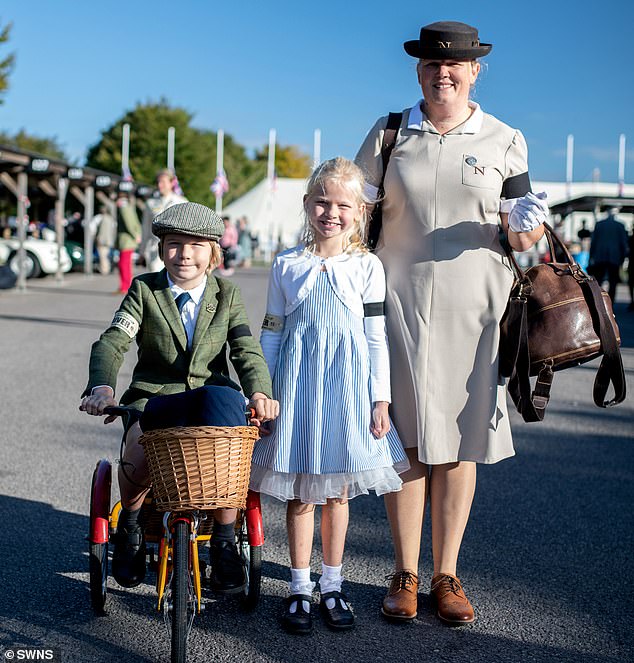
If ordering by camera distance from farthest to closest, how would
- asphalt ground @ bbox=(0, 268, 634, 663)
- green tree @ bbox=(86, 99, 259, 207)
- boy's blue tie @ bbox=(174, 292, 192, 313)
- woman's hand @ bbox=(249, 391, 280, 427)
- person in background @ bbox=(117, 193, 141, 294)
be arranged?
green tree @ bbox=(86, 99, 259, 207)
person in background @ bbox=(117, 193, 141, 294)
boy's blue tie @ bbox=(174, 292, 192, 313)
asphalt ground @ bbox=(0, 268, 634, 663)
woman's hand @ bbox=(249, 391, 280, 427)

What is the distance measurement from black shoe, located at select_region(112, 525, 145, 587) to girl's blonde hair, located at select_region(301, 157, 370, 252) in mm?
1273

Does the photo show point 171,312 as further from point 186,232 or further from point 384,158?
point 384,158

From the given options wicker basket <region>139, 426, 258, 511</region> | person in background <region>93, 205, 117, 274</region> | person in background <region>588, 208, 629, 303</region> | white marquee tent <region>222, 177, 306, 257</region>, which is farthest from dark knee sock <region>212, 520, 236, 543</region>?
white marquee tent <region>222, 177, 306, 257</region>

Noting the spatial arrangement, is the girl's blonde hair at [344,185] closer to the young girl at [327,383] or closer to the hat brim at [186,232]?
the young girl at [327,383]

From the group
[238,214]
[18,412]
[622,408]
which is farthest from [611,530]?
[238,214]

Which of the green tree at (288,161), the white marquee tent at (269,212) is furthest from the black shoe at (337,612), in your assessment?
the green tree at (288,161)

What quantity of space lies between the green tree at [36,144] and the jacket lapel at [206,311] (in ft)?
204

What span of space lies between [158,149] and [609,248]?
6888 centimetres

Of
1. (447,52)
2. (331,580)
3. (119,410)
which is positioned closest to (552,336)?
(447,52)

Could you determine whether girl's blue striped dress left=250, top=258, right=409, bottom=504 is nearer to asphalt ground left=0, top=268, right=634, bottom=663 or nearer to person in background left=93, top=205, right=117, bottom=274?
asphalt ground left=0, top=268, right=634, bottom=663

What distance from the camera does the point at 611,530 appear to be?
16.2 ft

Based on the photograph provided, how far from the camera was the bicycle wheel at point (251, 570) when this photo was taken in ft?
11.9

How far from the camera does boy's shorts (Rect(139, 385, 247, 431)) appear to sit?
306 centimetres

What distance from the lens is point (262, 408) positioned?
332cm
